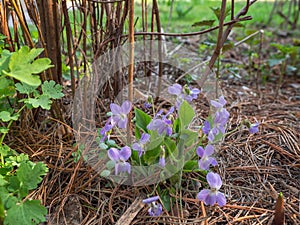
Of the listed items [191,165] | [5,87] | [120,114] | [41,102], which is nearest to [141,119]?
[120,114]

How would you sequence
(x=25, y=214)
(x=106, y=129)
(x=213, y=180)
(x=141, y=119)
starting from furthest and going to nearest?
(x=141, y=119), (x=106, y=129), (x=213, y=180), (x=25, y=214)

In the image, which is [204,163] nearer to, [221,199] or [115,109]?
[221,199]

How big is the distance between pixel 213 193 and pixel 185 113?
0.95 ft

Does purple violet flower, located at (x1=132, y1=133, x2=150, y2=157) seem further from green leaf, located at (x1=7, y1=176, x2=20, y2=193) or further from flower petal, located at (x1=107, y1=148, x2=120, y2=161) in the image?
green leaf, located at (x1=7, y1=176, x2=20, y2=193)

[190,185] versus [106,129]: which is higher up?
[106,129]

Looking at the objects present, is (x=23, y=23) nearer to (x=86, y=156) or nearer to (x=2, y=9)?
(x=2, y=9)

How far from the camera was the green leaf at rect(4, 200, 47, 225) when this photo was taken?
3.11 ft

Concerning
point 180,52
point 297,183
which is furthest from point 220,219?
point 180,52

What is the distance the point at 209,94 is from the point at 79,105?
0.85m

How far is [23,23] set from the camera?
1.34 m

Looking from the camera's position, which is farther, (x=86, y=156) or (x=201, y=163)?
(x=86, y=156)

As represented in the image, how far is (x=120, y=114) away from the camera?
3.84ft

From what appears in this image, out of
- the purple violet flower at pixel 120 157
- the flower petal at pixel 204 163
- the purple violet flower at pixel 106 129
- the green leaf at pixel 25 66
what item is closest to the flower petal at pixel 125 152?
the purple violet flower at pixel 120 157

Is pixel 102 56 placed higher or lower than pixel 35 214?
higher
